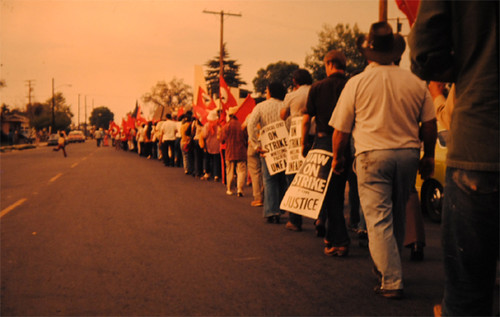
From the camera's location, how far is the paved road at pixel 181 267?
3959 mm

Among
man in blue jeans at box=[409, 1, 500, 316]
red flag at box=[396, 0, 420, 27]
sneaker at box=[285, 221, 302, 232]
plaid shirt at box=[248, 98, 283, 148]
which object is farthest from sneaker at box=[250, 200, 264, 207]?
man in blue jeans at box=[409, 1, 500, 316]

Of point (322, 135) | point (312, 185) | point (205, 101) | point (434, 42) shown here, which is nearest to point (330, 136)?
point (322, 135)

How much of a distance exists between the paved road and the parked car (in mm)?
392

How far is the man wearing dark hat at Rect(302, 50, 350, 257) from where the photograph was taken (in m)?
5.50

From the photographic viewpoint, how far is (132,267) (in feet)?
16.6

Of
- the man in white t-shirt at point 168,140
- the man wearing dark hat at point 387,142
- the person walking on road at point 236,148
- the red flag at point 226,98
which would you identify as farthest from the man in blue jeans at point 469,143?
the man in white t-shirt at point 168,140

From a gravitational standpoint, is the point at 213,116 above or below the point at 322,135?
above

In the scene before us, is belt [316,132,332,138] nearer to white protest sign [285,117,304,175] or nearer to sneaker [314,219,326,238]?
white protest sign [285,117,304,175]

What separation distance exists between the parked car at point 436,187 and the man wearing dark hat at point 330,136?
237cm

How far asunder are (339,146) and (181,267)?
187cm

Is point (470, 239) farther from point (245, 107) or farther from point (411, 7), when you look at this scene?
point (245, 107)

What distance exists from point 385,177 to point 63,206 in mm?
6698

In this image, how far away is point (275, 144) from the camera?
25.4 feet

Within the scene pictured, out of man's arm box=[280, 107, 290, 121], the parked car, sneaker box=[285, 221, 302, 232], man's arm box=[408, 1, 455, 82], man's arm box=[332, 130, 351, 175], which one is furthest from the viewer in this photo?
the parked car
